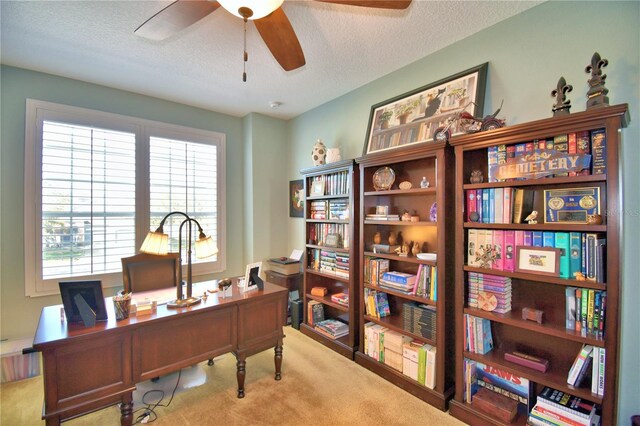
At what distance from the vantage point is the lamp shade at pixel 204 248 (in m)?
2.04

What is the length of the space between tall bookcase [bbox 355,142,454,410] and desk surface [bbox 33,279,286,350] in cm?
103

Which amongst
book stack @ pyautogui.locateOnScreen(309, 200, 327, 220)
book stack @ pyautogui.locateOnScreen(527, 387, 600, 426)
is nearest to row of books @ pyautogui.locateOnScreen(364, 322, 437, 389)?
book stack @ pyautogui.locateOnScreen(527, 387, 600, 426)

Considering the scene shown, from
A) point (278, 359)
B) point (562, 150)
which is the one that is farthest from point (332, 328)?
point (562, 150)

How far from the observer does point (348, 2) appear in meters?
1.50

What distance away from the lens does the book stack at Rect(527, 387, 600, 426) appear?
157 cm

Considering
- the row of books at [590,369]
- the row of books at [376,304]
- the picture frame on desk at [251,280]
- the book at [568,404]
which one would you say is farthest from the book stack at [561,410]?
the picture frame on desk at [251,280]

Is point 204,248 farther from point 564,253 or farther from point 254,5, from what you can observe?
point 564,253

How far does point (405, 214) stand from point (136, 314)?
84.2 inches

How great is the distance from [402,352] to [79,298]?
232 cm

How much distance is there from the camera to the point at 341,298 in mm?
3076

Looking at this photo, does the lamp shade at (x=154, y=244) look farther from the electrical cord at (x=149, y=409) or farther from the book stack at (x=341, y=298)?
the book stack at (x=341, y=298)

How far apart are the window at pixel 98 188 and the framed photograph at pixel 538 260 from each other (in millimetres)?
3486

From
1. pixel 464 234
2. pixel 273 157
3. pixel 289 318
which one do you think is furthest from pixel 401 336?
pixel 273 157

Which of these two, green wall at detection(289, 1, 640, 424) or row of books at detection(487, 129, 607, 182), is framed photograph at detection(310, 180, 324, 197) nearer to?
green wall at detection(289, 1, 640, 424)
